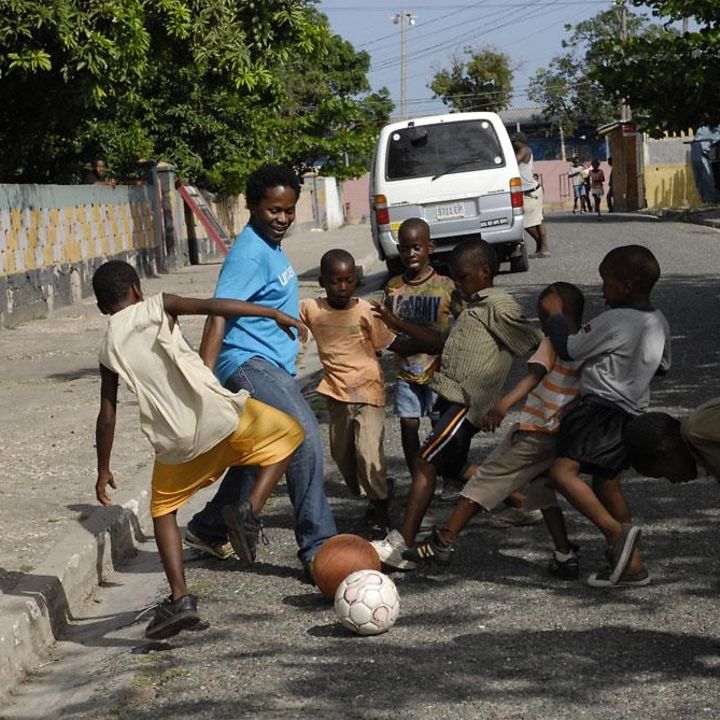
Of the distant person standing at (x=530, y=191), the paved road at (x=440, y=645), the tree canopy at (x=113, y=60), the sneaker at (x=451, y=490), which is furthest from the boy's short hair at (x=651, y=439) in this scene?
the distant person standing at (x=530, y=191)

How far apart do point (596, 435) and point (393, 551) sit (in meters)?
1.07

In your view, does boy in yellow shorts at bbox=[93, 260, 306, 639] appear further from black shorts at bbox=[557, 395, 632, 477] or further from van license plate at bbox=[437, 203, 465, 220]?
van license plate at bbox=[437, 203, 465, 220]

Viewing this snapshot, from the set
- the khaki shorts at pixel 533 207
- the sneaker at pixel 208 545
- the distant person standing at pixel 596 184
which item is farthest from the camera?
the distant person standing at pixel 596 184

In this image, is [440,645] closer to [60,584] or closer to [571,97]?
[60,584]

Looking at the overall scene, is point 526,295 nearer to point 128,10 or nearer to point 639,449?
point 128,10

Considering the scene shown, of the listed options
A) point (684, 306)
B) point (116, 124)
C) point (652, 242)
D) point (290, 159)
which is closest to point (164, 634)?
point (684, 306)

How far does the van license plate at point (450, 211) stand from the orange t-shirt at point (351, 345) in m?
11.9

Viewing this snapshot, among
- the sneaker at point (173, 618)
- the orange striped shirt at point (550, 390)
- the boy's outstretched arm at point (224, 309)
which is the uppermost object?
the boy's outstretched arm at point (224, 309)

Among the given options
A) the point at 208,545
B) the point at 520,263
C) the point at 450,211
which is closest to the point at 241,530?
the point at 208,545

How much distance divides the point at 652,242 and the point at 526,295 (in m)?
10.1

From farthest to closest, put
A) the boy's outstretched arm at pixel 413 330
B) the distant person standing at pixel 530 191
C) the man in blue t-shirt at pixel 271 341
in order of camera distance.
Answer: the distant person standing at pixel 530 191, the boy's outstretched arm at pixel 413 330, the man in blue t-shirt at pixel 271 341

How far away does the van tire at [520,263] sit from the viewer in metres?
20.7

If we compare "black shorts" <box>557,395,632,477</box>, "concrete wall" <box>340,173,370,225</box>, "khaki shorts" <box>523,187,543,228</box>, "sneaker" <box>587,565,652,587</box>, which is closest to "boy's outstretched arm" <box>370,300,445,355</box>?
"black shorts" <box>557,395,632,477</box>

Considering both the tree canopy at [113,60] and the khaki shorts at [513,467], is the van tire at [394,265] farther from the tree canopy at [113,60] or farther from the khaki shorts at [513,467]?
the khaki shorts at [513,467]
